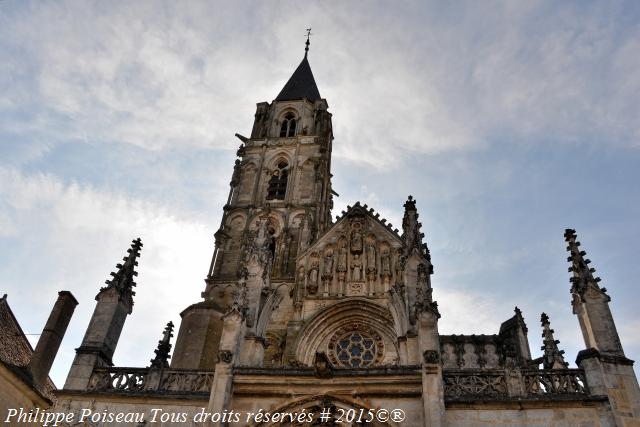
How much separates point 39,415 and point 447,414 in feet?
26.8

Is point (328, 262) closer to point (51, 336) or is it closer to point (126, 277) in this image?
point (126, 277)

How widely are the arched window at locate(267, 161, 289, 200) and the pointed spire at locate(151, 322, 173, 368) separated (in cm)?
1067

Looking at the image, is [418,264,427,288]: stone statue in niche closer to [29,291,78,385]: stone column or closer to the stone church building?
the stone church building

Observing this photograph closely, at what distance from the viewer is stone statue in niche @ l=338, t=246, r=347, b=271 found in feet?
64.6

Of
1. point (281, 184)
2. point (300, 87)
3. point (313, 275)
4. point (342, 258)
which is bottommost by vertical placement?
point (313, 275)

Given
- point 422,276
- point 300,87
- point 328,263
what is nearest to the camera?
point 422,276

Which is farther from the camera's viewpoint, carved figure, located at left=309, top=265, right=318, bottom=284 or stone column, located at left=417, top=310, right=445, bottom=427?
carved figure, located at left=309, top=265, right=318, bottom=284

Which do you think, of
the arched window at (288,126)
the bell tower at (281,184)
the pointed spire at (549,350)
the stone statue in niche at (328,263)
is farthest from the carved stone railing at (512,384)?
the arched window at (288,126)

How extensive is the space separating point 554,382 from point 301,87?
91.4 ft

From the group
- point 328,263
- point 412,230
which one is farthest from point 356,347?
point 412,230

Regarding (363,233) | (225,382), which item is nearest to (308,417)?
(225,382)

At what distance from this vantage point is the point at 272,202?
1035 inches

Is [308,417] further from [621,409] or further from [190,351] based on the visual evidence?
[190,351]

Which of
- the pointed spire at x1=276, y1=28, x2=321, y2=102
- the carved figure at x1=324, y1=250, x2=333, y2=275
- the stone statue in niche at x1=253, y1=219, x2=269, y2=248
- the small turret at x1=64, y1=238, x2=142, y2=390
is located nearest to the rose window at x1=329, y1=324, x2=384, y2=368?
the carved figure at x1=324, y1=250, x2=333, y2=275
